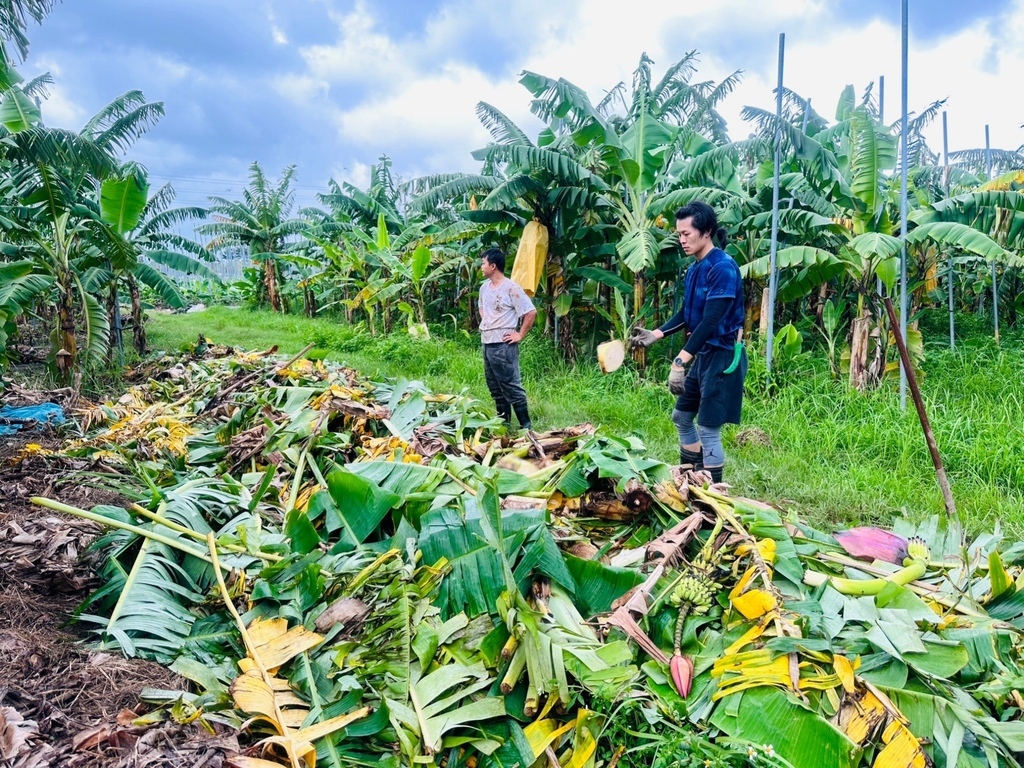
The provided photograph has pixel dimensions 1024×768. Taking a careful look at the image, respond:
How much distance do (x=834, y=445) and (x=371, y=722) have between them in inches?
176

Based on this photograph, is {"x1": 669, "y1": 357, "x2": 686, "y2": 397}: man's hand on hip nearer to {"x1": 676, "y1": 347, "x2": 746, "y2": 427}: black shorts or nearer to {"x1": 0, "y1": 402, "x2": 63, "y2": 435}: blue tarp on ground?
{"x1": 676, "y1": 347, "x2": 746, "y2": 427}: black shorts

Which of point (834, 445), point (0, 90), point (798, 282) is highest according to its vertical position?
point (0, 90)

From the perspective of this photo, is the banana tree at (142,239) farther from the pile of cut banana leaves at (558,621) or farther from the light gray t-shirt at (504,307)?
the pile of cut banana leaves at (558,621)

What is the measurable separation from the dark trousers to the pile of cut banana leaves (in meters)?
1.97

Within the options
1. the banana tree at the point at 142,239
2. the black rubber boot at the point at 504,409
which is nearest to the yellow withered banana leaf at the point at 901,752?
the black rubber boot at the point at 504,409

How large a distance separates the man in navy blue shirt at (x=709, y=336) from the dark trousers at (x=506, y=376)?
65.8 inches

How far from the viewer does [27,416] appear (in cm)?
588

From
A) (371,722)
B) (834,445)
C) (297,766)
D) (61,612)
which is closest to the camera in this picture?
(297,766)

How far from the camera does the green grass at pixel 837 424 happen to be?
12.8 ft

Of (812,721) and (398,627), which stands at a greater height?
Answer: (398,627)

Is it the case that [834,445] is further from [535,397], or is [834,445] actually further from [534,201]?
[534,201]

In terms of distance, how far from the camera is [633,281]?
8289 mm

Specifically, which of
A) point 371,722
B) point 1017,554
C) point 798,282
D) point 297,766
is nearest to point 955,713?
point 1017,554

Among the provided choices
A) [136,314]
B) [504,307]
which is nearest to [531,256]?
[504,307]
